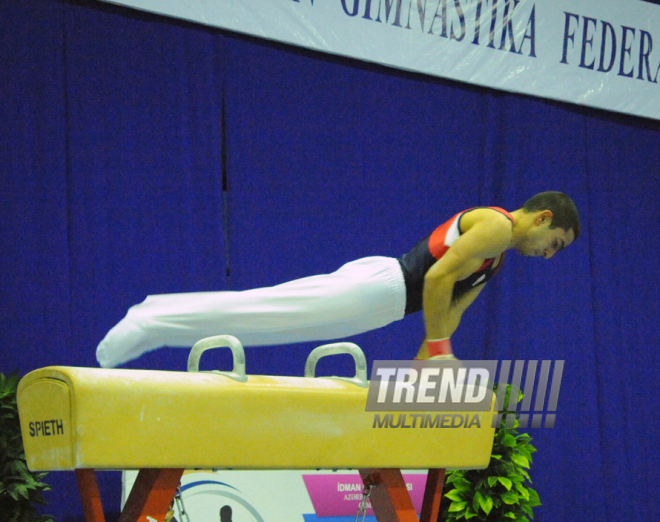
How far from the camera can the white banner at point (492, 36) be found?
5754mm

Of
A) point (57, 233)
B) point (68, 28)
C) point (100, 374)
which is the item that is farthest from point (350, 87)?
point (100, 374)

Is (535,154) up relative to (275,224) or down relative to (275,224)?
up

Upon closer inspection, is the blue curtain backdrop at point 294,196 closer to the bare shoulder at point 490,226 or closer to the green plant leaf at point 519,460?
the green plant leaf at point 519,460

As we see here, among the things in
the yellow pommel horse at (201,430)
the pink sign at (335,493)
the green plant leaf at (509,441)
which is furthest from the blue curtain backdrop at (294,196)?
the yellow pommel horse at (201,430)

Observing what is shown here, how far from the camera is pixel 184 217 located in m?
5.44

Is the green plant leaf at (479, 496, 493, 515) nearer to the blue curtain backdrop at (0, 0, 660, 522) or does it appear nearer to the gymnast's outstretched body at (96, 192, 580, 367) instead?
the blue curtain backdrop at (0, 0, 660, 522)

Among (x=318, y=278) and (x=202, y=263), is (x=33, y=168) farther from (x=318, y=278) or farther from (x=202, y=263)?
(x=318, y=278)

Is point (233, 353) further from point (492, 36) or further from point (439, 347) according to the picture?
point (492, 36)

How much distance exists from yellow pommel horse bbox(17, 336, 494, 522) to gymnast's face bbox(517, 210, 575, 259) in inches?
44.6

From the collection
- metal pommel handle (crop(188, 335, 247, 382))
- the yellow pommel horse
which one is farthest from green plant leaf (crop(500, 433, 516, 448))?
metal pommel handle (crop(188, 335, 247, 382))

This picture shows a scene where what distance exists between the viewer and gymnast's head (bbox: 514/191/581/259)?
361 centimetres

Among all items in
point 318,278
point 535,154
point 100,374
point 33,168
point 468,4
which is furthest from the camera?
point 535,154

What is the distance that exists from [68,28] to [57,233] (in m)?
1.47

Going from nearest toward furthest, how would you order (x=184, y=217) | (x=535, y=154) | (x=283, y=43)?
1. (x=184, y=217)
2. (x=283, y=43)
3. (x=535, y=154)
